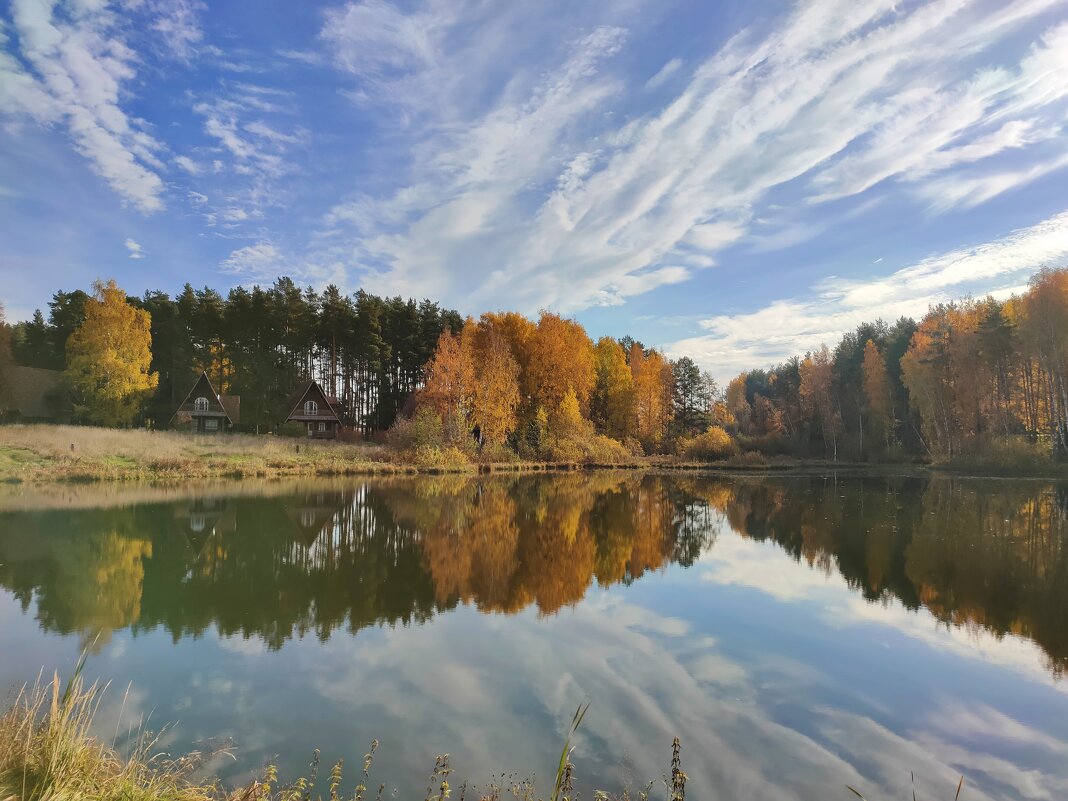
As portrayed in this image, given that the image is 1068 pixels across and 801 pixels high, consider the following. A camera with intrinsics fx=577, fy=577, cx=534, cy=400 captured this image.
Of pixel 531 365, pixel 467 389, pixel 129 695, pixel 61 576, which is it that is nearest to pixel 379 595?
pixel 129 695

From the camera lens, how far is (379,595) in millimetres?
9195

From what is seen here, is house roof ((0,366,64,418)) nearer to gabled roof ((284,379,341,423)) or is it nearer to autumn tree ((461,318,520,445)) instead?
gabled roof ((284,379,341,423))

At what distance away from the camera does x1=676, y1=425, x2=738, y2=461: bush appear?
47.7m

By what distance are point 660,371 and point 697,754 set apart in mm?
52984

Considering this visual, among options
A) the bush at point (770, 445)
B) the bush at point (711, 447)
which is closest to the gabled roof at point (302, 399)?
the bush at point (711, 447)

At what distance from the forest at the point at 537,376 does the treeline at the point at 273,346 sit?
0.13 m

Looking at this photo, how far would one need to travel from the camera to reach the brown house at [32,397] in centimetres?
4006

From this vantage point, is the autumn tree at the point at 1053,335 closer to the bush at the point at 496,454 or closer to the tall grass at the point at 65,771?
the bush at the point at 496,454

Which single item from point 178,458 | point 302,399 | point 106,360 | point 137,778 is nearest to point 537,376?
point 302,399

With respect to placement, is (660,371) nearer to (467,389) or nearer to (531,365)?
(531,365)

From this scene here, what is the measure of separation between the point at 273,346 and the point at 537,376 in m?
22.9

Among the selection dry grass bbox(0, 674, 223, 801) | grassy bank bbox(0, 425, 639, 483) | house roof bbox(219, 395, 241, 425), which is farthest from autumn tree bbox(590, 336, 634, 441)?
dry grass bbox(0, 674, 223, 801)

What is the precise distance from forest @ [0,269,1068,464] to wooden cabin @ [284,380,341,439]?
366 cm

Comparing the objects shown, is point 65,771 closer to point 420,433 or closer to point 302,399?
point 420,433
